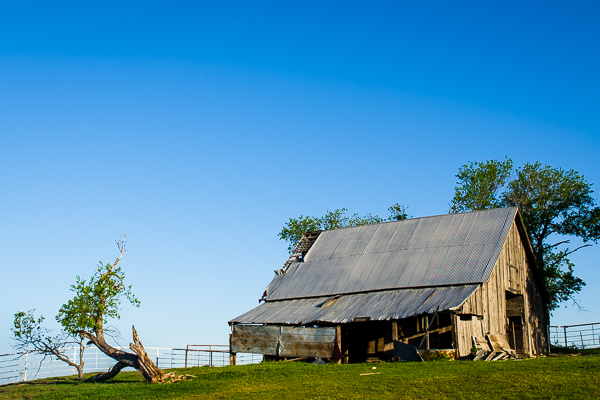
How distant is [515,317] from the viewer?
35750 mm

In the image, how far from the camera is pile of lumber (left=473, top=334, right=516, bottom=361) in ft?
92.0

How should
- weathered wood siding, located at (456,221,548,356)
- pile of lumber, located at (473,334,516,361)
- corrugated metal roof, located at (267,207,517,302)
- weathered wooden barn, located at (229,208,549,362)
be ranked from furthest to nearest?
corrugated metal roof, located at (267,207,517,302) < weathered wooden barn, located at (229,208,549,362) < weathered wood siding, located at (456,221,548,356) < pile of lumber, located at (473,334,516,361)

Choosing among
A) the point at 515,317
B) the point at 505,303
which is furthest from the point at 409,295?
the point at 515,317

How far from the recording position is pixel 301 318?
107 feet

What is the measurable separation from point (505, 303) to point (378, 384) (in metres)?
16.4

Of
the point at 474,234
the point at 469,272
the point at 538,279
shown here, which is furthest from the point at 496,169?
the point at 469,272

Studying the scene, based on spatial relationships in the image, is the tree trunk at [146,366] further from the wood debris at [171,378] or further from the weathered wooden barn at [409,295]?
the weathered wooden barn at [409,295]

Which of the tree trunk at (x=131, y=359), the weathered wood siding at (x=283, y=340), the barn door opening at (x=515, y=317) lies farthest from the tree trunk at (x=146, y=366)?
the barn door opening at (x=515, y=317)

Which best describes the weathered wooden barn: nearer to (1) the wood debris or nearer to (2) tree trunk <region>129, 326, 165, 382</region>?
(1) the wood debris

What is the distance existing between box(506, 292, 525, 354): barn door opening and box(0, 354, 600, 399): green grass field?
11425 mm

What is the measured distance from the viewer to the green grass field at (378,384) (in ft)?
57.6

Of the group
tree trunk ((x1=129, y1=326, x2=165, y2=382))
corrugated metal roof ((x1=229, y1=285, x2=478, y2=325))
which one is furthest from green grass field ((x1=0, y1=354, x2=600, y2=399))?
corrugated metal roof ((x1=229, y1=285, x2=478, y2=325))

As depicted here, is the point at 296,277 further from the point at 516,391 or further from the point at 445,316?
the point at 516,391

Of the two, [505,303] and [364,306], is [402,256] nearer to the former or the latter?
[364,306]
